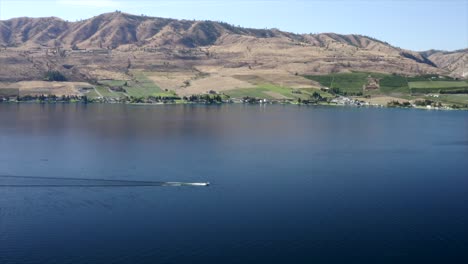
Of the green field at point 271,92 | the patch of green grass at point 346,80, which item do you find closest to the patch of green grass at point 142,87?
the green field at point 271,92

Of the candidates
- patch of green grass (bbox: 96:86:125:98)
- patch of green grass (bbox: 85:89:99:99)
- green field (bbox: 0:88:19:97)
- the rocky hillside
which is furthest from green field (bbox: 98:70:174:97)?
green field (bbox: 0:88:19:97)

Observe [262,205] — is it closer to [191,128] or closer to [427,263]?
[427,263]

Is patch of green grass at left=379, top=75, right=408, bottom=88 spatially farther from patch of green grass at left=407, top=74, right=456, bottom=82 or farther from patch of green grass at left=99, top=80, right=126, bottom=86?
patch of green grass at left=99, top=80, right=126, bottom=86

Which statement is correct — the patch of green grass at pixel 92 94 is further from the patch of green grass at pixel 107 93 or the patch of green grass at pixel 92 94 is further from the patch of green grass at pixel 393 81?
the patch of green grass at pixel 393 81

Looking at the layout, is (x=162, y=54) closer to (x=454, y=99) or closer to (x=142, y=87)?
(x=142, y=87)

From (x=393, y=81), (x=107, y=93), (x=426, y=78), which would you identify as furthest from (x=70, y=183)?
(x=426, y=78)

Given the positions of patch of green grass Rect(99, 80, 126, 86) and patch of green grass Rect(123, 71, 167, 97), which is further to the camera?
patch of green grass Rect(99, 80, 126, 86)
